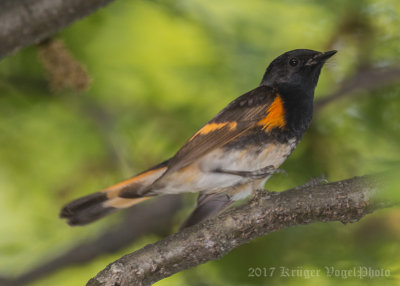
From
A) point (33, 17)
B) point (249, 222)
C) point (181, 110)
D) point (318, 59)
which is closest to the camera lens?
point (249, 222)

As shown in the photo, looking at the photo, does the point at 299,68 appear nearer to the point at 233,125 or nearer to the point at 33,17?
the point at 233,125

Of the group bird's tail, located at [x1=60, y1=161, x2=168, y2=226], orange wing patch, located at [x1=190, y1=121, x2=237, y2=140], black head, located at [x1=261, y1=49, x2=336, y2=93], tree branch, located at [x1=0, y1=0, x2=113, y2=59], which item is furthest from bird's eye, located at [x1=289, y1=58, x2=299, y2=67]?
tree branch, located at [x1=0, y1=0, x2=113, y2=59]

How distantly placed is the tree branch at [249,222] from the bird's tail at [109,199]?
72 cm

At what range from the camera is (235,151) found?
118 inches

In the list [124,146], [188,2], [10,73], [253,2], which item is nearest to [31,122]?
[10,73]

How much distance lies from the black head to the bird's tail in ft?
2.95

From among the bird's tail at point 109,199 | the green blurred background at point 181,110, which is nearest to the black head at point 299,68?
the green blurred background at point 181,110

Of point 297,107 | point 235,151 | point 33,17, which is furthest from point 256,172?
point 33,17

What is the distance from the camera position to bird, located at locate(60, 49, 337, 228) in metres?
2.92

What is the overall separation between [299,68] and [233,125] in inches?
22.4

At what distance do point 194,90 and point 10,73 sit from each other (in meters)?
Result: 1.37

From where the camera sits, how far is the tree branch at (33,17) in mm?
2871

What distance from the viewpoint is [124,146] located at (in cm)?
436

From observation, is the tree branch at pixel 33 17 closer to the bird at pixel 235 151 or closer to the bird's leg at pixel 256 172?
the bird at pixel 235 151
